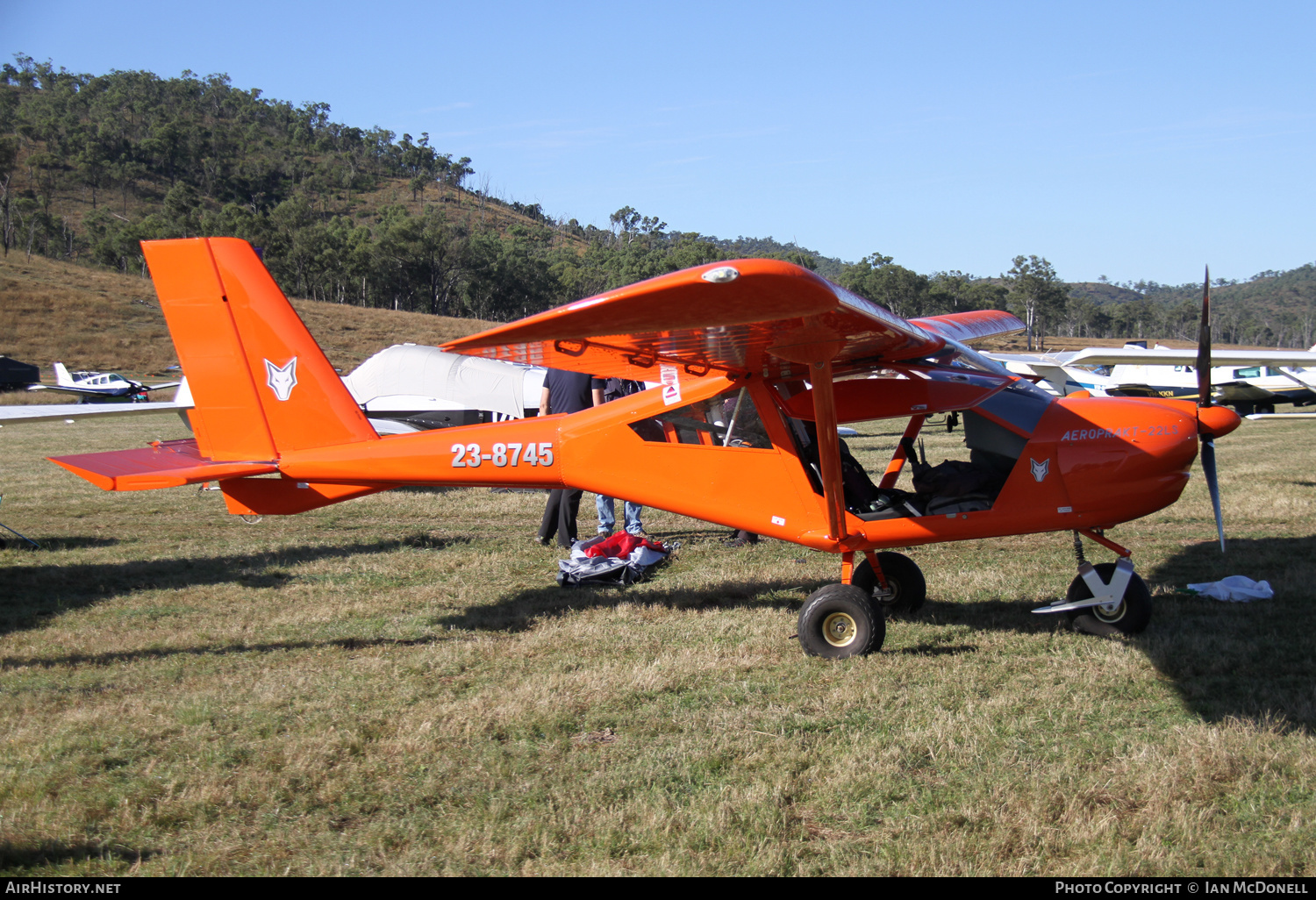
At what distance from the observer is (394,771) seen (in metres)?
3.70

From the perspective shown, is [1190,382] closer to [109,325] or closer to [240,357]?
[240,357]

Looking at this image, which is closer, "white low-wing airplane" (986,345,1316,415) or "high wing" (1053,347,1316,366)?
"high wing" (1053,347,1316,366)

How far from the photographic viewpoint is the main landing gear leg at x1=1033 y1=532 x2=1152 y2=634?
5258mm

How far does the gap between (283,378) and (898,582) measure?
15.0 feet

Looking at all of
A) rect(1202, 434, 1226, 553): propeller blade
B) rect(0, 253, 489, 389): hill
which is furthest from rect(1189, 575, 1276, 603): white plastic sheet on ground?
rect(0, 253, 489, 389): hill

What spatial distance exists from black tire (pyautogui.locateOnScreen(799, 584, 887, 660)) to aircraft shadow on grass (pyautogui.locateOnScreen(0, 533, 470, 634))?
4537 mm

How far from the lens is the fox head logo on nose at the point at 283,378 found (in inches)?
231

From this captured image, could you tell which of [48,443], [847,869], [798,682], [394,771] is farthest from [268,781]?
[48,443]

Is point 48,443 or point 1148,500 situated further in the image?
point 48,443

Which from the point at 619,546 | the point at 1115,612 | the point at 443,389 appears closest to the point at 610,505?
the point at 619,546

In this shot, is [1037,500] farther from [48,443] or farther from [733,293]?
[48,443]

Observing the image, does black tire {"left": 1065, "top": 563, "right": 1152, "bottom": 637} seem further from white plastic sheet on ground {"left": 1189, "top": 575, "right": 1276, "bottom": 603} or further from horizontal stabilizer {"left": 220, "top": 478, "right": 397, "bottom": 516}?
horizontal stabilizer {"left": 220, "top": 478, "right": 397, "bottom": 516}

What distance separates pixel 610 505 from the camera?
8633mm

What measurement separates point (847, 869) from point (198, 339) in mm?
5248
